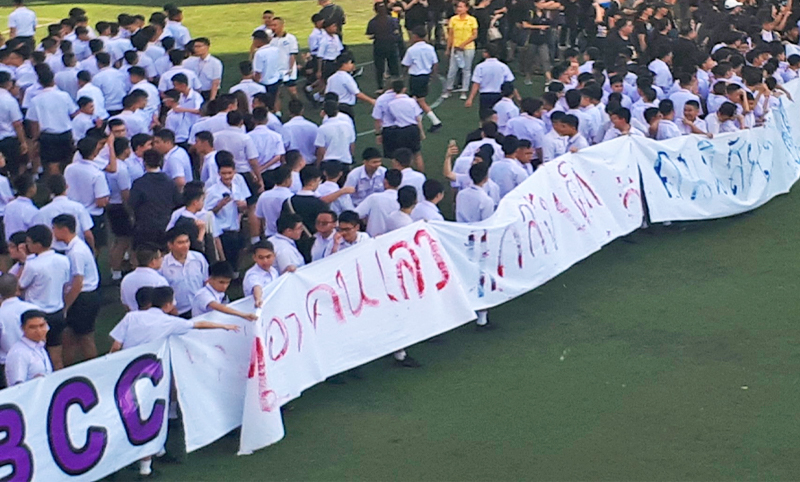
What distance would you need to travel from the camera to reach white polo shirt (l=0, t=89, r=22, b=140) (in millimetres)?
13516

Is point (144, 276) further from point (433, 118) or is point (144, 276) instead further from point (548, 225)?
point (433, 118)

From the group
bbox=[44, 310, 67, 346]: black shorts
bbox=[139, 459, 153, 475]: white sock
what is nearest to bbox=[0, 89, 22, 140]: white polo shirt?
bbox=[44, 310, 67, 346]: black shorts

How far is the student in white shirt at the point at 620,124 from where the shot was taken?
510 inches

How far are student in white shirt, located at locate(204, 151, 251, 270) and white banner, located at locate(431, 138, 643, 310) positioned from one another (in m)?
2.09

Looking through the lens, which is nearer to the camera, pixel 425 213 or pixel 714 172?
pixel 425 213

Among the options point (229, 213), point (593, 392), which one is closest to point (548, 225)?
point (593, 392)

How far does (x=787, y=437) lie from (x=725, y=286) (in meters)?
3.40

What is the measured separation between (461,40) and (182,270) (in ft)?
34.0

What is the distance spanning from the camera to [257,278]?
8844 millimetres

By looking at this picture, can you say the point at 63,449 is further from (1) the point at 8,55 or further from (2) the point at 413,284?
(1) the point at 8,55

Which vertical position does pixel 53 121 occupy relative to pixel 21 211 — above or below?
below

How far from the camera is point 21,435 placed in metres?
7.13

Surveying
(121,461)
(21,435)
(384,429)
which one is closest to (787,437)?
(384,429)

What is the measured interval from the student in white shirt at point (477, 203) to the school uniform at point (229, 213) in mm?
2005
